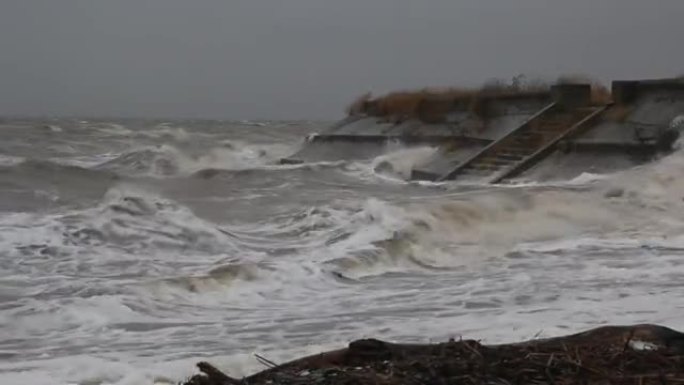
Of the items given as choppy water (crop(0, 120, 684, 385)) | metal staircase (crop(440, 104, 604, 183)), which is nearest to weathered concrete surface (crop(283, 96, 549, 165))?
metal staircase (crop(440, 104, 604, 183))

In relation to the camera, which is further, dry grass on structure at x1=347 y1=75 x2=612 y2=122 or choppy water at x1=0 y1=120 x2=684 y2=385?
dry grass on structure at x1=347 y1=75 x2=612 y2=122

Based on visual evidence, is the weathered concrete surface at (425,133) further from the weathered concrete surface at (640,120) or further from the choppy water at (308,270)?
the choppy water at (308,270)

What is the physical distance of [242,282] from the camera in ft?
32.9

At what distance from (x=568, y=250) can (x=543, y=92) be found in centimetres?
1456

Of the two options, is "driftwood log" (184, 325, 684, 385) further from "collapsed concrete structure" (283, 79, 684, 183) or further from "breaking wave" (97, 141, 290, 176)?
"breaking wave" (97, 141, 290, 176)

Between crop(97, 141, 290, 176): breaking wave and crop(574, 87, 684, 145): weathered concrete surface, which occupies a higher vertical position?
crop(574, 87, 684, 145): weathered concrete surface

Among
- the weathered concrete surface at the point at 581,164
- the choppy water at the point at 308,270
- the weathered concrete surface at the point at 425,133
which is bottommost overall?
the choppy water at the point at 308,270

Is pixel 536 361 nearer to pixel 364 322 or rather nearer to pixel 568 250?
pixel 364 322

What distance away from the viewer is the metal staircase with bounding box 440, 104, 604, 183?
73.0 ft

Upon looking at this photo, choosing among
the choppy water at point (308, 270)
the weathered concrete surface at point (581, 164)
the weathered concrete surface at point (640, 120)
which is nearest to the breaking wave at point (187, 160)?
the choppy water at point (308, 270)

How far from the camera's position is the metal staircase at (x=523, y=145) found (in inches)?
877

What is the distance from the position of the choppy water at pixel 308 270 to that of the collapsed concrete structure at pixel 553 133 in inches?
47.5

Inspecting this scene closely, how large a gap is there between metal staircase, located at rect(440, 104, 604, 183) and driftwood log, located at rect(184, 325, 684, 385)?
17.3 meters

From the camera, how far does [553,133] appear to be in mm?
23375
